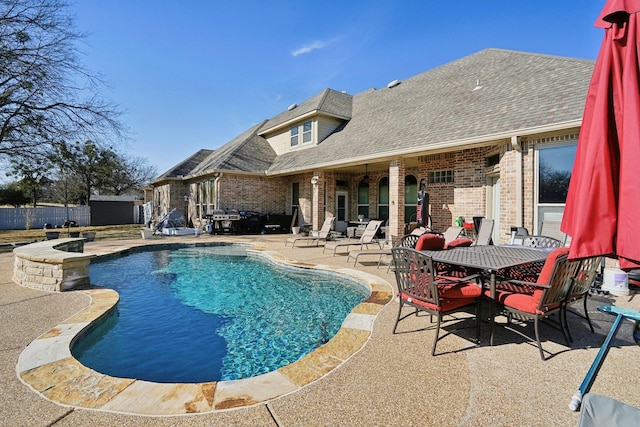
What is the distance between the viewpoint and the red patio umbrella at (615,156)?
1602 millimetres

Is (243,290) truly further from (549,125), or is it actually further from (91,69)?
(91,69)

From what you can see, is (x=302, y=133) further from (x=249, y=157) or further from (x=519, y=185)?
(x=519, y=185)

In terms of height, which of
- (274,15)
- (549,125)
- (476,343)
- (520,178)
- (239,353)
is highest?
(274,15)

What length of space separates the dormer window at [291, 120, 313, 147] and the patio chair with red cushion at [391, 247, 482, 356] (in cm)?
1366

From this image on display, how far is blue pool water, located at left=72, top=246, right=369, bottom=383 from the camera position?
3.66m

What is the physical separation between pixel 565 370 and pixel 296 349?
287 cm

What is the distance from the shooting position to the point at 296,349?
13.1 feet

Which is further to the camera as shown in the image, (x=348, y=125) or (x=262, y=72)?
(x=348, y=125)

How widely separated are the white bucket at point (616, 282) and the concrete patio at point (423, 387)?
1.48m

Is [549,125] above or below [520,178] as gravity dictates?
above

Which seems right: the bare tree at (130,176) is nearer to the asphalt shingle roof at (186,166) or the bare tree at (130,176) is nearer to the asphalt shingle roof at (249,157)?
the asphalt shingle roof at (186,166)

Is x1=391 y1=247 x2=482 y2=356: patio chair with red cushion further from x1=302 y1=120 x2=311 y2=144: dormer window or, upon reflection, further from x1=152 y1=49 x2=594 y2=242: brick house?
x1=302 y1=120 x2=311 y2=144: dormer window

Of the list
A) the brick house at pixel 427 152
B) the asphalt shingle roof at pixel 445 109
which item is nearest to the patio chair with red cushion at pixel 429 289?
the brick house at pixel 427 152

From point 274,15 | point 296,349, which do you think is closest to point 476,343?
point 296,349
